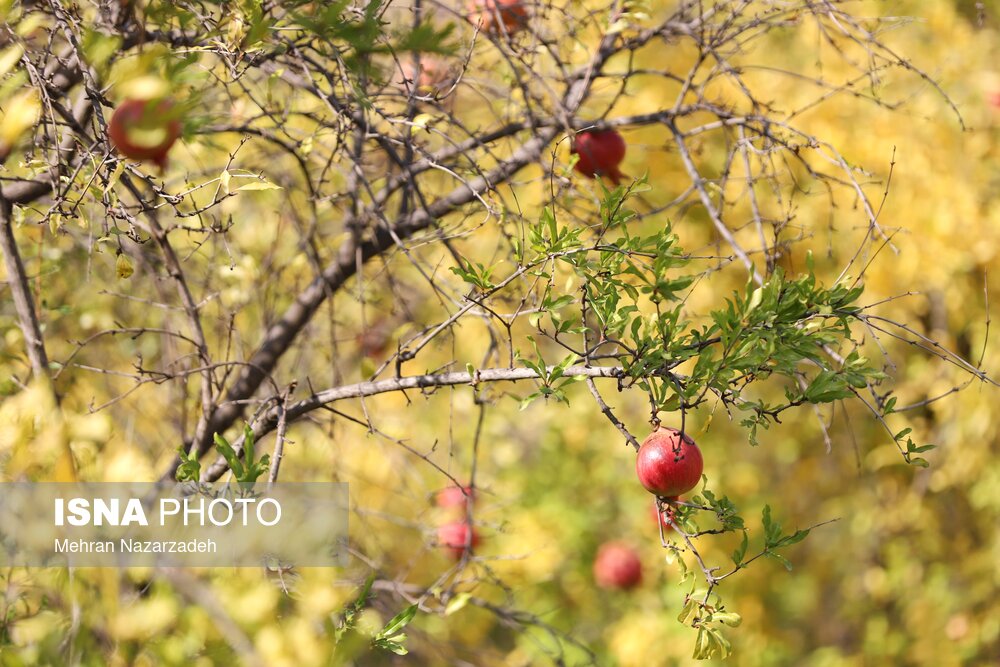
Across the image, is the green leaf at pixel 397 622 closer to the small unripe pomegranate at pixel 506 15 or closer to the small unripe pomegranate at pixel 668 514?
the small unripe pomegranate at pixel 668 514

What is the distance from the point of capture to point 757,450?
12.7ft

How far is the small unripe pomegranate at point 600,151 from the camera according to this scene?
1612mm

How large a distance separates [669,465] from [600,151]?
0.77m

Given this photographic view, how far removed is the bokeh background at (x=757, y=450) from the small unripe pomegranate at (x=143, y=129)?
71cm

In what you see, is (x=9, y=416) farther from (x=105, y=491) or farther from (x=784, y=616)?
(x=784, y=616)

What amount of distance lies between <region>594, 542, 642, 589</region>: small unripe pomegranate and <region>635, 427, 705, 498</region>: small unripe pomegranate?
215cm

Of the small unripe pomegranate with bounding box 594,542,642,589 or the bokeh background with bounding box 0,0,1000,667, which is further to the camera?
the small unripe pomegranate with bounding box 594,542,642,589

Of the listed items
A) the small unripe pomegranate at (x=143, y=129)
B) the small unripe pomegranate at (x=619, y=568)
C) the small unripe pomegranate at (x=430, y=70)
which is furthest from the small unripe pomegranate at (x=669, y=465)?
the small unripe pomegranate at (x=619, y=568)

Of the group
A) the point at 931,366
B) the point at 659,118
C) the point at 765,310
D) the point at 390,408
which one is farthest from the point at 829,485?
the point at 765,310

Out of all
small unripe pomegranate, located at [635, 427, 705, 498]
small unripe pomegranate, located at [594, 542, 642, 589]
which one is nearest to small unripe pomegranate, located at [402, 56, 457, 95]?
small unripe pomegranate, located at [635, 427, 705, 498]

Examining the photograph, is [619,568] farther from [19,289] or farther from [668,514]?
[19,289]

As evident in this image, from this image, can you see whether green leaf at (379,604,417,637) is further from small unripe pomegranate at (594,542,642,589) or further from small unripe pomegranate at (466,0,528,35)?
small unripe pomegranate at (594,542,642,589)

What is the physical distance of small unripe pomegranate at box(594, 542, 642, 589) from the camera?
10.2ft

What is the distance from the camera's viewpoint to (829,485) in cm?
353
